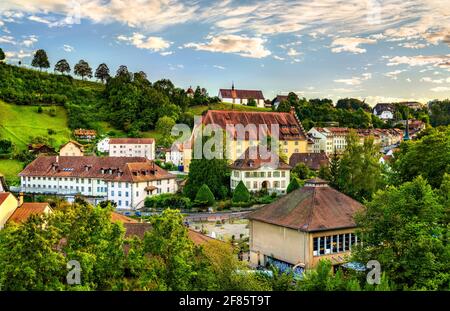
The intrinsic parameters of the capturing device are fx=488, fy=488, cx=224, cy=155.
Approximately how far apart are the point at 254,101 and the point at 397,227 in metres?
90.4

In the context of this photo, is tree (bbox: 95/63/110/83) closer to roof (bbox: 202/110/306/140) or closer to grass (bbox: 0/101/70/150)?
grass (bbox: 0/101/70/150)

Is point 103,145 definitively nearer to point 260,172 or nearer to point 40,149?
point 40,149

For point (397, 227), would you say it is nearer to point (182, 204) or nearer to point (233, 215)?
point (233, 215)

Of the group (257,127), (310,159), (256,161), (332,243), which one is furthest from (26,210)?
(257,127)

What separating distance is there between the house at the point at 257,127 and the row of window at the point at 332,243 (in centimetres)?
3634

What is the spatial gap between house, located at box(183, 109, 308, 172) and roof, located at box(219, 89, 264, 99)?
3497cm

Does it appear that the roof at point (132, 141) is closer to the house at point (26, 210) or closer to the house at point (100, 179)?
the house at point (100, 179)

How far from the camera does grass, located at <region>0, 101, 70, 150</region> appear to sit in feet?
216

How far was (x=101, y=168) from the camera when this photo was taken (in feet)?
148

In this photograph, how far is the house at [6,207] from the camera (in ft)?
79.7

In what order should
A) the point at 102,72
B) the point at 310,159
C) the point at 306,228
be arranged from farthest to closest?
the point at 102,72 → the point at 310,159 → the point at 306,228

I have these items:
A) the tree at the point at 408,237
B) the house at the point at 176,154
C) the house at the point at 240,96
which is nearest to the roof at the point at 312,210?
the tree at the point at 408,237

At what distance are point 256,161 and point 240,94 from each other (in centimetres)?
6152
